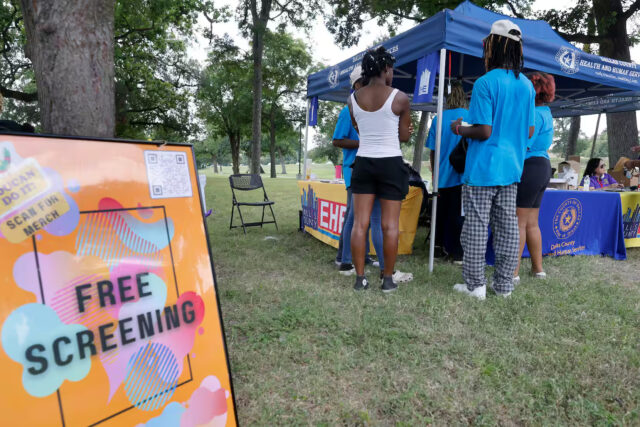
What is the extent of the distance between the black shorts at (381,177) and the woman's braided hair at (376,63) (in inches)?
25.1

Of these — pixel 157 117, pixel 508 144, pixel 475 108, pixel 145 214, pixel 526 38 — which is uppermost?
pixel 157 117

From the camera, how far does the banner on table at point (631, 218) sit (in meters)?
4.55

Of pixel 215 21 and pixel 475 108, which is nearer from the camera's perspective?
pixel 475 108

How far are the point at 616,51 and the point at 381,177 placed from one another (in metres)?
9.24

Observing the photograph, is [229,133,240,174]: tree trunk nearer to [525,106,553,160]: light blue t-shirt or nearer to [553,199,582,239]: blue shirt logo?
[553,199,582,239]: blue shirt logo

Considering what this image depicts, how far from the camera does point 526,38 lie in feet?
12.0

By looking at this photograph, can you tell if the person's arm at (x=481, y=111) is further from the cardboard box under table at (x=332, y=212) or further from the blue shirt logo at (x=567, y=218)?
the blue shirt logo at (x=567, y=218)

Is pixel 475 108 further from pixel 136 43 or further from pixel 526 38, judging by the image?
pixel 136 43

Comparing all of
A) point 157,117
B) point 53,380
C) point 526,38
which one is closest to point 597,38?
point 526,38

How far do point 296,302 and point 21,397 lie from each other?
196cm

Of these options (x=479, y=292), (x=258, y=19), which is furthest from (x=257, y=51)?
(x=479, y=292)

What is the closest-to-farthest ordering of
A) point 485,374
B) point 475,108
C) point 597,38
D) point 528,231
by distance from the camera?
point 485,374 < point 475,108 < point 528,231 < point 597,38

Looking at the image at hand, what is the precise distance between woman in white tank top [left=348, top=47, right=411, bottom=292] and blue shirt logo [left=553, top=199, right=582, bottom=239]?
2.49 meters

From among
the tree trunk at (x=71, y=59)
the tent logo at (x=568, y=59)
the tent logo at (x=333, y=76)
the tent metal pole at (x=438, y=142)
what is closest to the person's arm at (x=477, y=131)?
the tent metal pole at (x=438, y=142)
